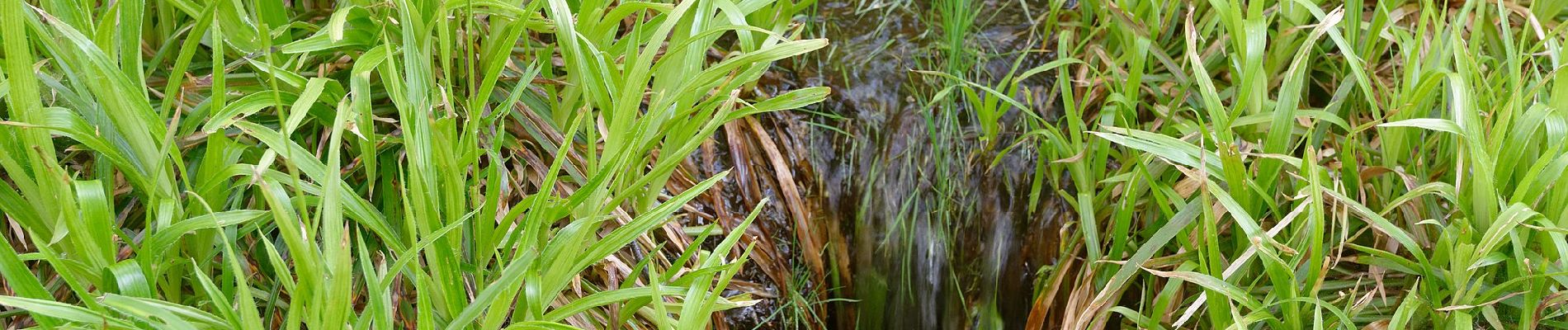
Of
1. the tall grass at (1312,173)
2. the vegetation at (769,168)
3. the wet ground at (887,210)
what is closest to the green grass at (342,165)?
the vegetation at (769,168)

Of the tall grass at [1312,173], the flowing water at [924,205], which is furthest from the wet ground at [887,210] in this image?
the tall grass at [1312,173]

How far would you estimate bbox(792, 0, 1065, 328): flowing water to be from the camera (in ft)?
6.23

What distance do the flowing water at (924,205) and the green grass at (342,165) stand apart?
18.7 inches

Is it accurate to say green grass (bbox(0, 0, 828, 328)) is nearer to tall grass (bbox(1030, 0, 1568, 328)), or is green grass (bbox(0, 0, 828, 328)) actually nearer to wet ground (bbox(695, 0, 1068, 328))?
wet ground (bbox(695, 0, 1068, 328))

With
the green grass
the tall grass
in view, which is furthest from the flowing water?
the green grass

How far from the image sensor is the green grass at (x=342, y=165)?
3.43 ft

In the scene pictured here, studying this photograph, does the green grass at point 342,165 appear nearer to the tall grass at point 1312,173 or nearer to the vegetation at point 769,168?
the vegetation at point 769,168

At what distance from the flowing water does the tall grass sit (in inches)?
4.1

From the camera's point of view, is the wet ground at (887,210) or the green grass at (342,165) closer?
the green grass at (342,165)

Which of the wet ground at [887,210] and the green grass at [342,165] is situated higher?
the green grass at [342,165]

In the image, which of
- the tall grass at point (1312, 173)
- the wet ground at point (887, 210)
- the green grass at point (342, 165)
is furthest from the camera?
the wet ground at point (887, 210)

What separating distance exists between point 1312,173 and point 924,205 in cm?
76

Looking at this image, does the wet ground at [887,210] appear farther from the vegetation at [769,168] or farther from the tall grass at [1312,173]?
the tall grass at [1312,173]

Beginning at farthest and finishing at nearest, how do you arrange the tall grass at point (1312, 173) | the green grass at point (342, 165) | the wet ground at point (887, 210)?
the wet ground at point (887, 210) < the tall grass at point (1312, 173) < the green grass at point (342, 165)
